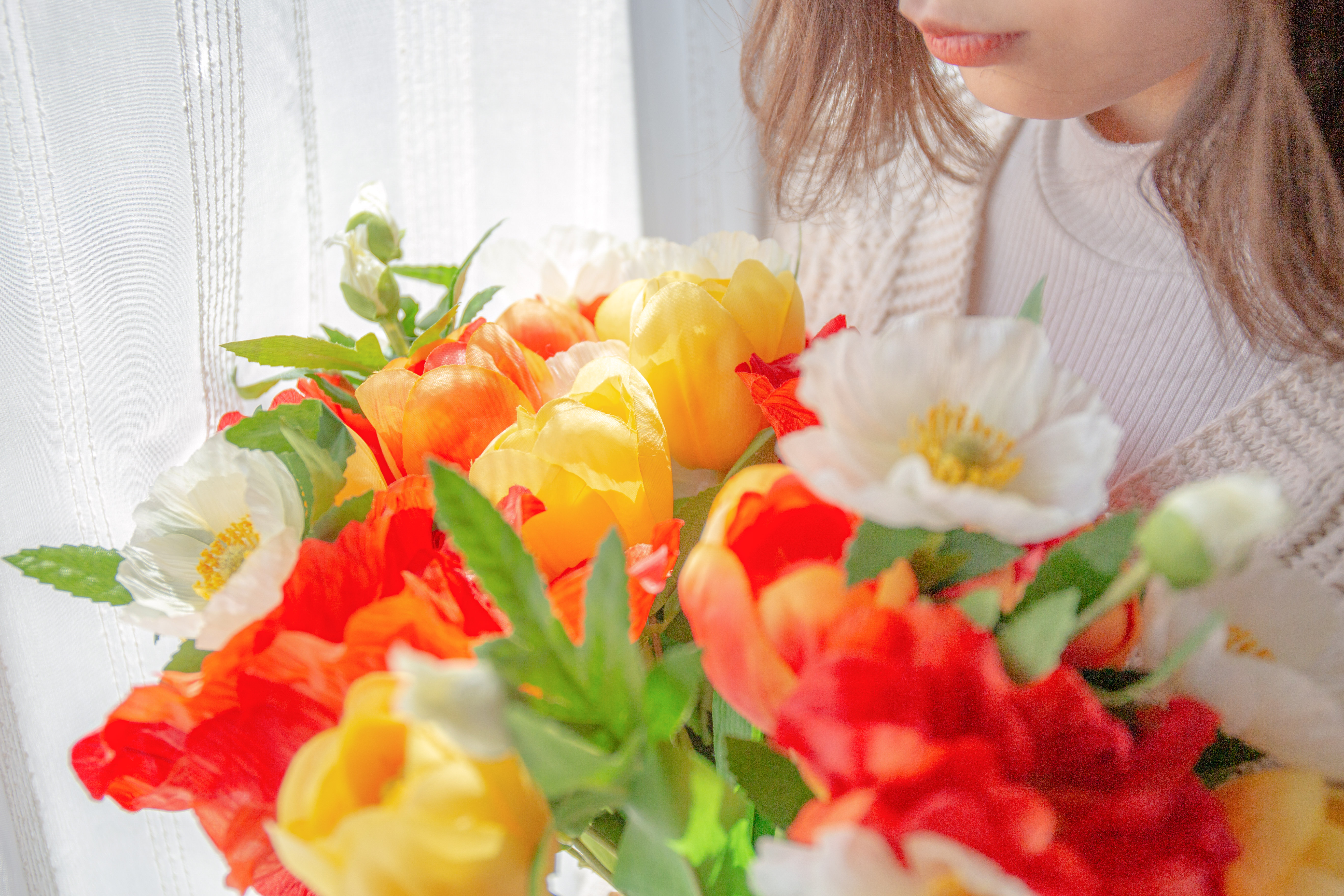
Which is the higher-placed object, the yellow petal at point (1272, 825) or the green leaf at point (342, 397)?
the green leaf at point (342, 397)

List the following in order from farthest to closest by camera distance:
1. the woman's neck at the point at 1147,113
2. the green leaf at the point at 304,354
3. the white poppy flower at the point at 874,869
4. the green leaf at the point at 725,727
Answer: the woman's neck at the point at 1147,113 → the green leaf at the point at 304,354 → the green leaf at the point at 725,727 → the white poppy flower at the point at 874,869

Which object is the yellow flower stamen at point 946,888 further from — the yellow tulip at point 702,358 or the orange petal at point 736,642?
the yellow tulip at point 702,358

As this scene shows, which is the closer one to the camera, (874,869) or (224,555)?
(874,869)

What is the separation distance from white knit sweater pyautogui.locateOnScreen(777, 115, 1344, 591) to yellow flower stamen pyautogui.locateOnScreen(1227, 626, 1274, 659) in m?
0.23

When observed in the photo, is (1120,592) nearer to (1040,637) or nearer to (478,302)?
(1040,637)

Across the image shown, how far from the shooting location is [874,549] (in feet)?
0.75

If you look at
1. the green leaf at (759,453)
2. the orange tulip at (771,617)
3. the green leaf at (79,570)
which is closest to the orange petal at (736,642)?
the orange tulip at (771,617)

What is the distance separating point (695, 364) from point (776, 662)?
154 mm

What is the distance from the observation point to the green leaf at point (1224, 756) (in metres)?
0.25

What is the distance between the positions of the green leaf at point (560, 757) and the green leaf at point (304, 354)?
0.25 meters

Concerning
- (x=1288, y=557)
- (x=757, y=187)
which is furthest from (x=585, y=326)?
(x=757, y=187)

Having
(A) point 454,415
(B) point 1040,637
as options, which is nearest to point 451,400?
(A) point 454,415

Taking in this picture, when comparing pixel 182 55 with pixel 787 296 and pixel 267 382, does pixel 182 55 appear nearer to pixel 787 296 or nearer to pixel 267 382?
pixel 267 382

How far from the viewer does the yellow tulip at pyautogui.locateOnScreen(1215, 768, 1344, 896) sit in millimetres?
221
